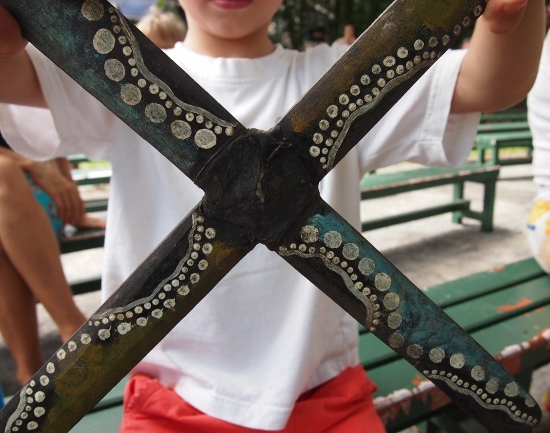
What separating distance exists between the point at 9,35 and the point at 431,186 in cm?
256

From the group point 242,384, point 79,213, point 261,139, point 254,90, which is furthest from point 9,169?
point 261,139

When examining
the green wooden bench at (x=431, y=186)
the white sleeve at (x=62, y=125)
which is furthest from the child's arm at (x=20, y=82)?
the green wooden bench at (x=431, y=186)

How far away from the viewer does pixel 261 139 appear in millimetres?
495

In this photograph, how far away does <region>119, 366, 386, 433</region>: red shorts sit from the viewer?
773 millimetres

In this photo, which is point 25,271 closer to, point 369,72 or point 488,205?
point 369,72

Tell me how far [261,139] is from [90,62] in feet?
0.59

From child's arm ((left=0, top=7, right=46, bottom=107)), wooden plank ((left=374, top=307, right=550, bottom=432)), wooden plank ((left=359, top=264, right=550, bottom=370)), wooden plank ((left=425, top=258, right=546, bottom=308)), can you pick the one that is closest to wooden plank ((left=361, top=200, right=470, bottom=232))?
wooden plank ((left=425, top=258, right=546, bottom=308))

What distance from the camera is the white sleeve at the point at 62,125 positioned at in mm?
781

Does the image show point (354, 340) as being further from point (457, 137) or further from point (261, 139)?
point (261, 139)

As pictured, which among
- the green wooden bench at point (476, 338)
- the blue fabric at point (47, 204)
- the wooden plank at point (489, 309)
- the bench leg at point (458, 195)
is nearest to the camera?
the green wooden bench at point (476, 338)

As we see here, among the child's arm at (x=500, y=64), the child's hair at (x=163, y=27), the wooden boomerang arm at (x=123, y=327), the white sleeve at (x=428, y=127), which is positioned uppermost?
the child's hair at (x=163, y=27)

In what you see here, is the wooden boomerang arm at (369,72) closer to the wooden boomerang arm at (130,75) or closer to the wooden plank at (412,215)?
the wooden boomerang arm at (130,75)

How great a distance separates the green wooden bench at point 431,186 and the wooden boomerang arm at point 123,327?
1965 mm

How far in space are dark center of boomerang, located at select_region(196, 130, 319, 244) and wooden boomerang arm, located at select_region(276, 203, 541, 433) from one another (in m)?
0.03
